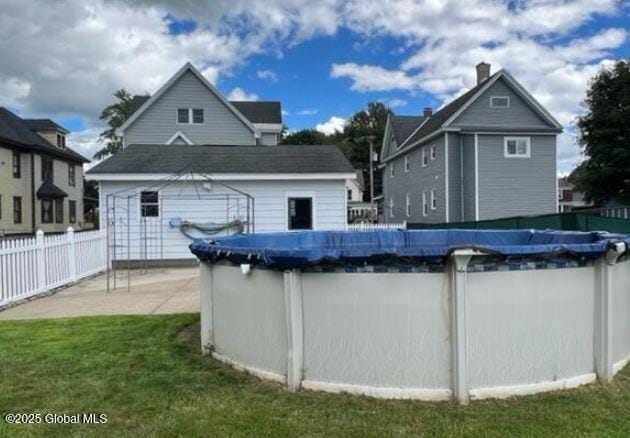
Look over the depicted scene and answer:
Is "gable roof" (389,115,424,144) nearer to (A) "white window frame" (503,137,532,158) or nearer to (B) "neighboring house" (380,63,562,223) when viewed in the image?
(B) "neighboring house" (380,63,562,223)

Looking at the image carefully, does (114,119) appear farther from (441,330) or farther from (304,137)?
(441,330)

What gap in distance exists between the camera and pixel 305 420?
364 cm

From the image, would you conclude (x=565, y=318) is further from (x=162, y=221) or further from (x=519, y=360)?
(x=162, y=221)

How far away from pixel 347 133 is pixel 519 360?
3039 inches

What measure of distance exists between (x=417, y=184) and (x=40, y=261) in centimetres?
2329

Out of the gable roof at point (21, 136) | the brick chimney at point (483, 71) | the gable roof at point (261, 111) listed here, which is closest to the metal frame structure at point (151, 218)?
the gable roof at point (261, 111)

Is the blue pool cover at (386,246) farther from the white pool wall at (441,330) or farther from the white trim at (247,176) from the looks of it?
the white trim at (247,176)

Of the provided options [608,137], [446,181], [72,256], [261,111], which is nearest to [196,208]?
[72,256]

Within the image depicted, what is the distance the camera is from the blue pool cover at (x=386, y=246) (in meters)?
3.95

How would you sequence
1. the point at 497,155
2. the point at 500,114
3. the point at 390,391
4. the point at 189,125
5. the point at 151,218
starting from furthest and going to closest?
the point at 189,125
the point at 500,114
the point at 497,155
the point at 151,218
the point at 390,391

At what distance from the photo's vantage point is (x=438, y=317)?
3.99 m

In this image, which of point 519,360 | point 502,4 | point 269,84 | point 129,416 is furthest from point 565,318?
point 269,84

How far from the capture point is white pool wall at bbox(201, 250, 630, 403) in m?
3.98

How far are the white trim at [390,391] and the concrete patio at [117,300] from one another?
13.9 feet
